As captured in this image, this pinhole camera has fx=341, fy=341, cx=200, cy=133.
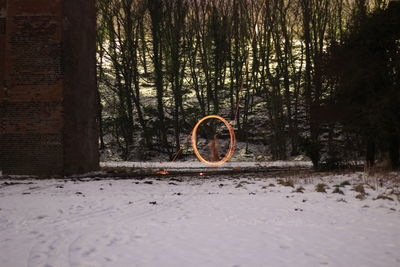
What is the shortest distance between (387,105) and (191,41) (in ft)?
75.7

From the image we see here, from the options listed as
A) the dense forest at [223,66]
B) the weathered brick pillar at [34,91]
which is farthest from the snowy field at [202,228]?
the dense forest at [223,66]

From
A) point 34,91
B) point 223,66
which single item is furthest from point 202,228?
point 223,66

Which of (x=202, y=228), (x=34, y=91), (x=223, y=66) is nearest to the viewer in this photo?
(x=202, y=228)

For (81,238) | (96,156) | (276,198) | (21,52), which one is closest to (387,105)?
(276,198)

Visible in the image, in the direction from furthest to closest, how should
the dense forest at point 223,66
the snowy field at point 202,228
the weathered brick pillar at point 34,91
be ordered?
the dense forest at point 223,66, the weathered brick pillar at point 34,91, the snowy field at point 202,228

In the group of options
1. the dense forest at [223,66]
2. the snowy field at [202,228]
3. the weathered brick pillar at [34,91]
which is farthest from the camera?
the dense forest at [223,66]

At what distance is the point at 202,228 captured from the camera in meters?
5.24

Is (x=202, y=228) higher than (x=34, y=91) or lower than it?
lower

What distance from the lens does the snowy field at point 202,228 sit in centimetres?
390

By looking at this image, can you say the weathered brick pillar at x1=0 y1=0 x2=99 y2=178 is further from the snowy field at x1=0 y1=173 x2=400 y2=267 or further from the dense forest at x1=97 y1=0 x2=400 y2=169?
the dense forest at x1=97 y1=0 x2=400 y2=169

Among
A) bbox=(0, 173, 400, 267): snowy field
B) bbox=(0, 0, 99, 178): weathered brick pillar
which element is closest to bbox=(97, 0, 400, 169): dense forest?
bbox=(0, 173, 400, 267): snowy field

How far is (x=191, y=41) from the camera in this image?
32750 millimetres

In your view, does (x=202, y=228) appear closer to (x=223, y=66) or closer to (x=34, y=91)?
(x=34, y=91)

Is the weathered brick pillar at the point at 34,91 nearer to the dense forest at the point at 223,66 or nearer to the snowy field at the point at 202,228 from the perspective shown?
A: the snowy field at the point at 202,228
